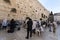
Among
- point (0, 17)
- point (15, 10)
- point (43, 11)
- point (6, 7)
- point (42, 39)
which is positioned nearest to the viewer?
point (42, 39)

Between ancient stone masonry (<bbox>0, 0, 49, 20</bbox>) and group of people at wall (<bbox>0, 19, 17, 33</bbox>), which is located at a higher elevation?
ancient stone masonry (<bbox>0, 0, 49, 20</bbox>)

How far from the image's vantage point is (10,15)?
22.2 m

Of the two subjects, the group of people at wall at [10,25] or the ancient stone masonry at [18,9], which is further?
the ancient stone masonry at [18,9]

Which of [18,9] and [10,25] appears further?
[18,9]

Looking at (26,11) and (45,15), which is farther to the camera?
(45,15)

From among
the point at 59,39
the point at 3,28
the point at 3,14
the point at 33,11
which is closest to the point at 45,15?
the point at 33,11

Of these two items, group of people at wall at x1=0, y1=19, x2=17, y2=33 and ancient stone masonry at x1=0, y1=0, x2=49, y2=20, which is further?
ancient stone masonry at x1=0, y1=0, x2=49, y2=20

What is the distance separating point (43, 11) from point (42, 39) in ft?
78.4

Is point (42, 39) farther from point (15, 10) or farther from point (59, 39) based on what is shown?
point (15, 10)

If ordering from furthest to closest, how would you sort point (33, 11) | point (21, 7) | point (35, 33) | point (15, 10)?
point (33, 11), point (21, 7), point (15, 10), point (35, 33)

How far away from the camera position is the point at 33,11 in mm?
30125

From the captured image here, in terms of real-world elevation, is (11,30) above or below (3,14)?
below

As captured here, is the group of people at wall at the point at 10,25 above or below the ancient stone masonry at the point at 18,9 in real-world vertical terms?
below

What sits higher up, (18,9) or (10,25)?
(18,9)
